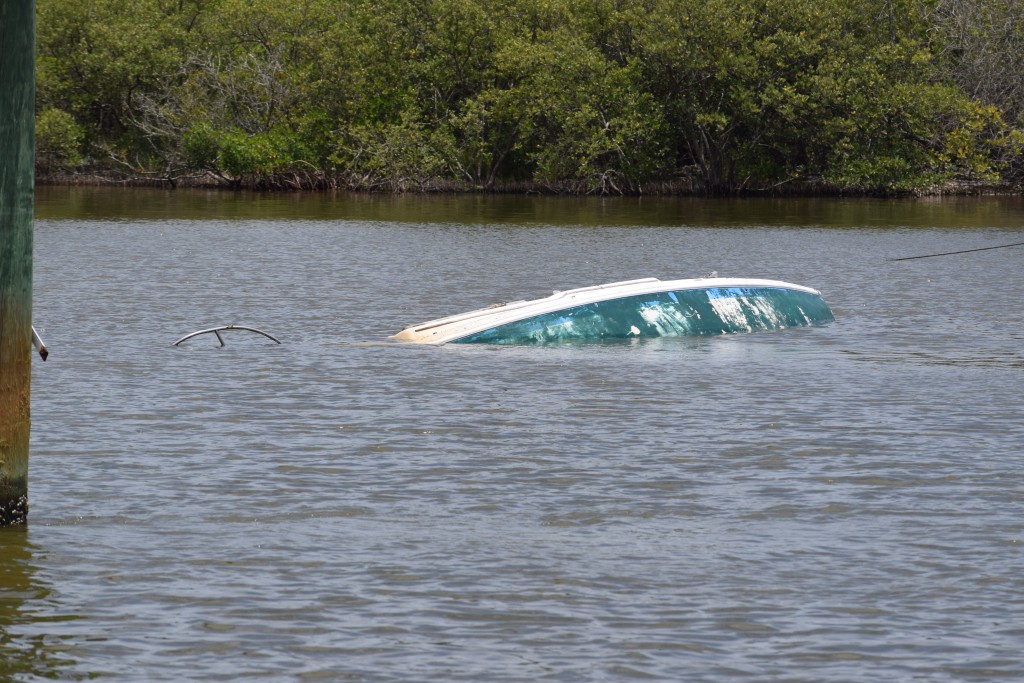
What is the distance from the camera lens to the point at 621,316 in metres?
24.4

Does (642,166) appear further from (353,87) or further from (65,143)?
(65,143)

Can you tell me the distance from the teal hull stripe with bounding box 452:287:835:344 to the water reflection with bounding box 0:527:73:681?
1231 cm

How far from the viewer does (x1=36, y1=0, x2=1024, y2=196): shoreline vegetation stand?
79625 millimetres

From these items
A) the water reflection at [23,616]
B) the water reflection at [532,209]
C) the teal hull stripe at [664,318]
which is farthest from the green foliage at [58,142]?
the water reflection at [23,616]

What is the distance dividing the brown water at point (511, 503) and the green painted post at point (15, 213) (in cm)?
107

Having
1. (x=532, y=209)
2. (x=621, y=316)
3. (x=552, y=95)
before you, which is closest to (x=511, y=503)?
(x=621, y=316)

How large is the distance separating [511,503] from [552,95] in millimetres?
69062

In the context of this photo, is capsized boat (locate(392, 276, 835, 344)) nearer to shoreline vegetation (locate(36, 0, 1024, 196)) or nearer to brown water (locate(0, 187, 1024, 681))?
brown water (locate(0, 187, 1024, 681))

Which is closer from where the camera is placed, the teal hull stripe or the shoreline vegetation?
the teal hull stripe

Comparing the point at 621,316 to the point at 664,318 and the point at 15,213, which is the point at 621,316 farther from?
the point at 15,213

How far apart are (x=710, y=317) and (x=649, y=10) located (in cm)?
5959

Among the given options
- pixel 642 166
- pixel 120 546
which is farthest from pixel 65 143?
pixel 120 546

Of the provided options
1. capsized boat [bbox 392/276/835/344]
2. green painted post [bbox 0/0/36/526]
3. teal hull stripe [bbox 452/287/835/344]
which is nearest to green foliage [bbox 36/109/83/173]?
capsized boat [bbox 392/276/835/344]

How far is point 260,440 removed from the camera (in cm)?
1647
